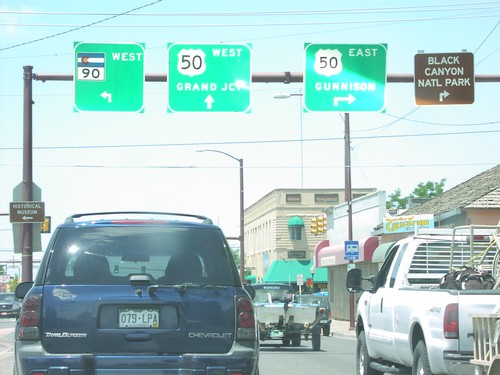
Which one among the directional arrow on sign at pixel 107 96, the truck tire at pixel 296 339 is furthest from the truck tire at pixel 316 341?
the directional arrow on sign at pixel 107 96

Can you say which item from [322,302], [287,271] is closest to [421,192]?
[287,271]

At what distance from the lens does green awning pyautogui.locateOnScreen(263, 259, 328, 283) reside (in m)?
67.0

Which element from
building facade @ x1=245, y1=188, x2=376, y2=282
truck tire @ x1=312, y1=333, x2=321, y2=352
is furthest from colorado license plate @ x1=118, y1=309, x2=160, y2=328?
building facade @ x1=245, y1=188, x2=376, y2=282

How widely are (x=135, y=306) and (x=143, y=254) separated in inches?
20.4

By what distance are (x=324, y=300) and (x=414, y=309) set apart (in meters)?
22.3

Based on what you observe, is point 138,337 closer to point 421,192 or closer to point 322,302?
point 322,302

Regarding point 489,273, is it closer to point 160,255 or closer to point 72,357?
point 160,255

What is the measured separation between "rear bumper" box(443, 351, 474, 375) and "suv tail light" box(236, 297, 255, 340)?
8.44 ft

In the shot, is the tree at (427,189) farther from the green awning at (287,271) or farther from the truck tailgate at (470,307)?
the truck tailgate at (470,307)

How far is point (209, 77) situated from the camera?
2212cm

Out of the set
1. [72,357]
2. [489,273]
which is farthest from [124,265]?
[489,273]

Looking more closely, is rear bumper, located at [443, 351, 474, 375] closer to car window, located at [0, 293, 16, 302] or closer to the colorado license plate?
the colorado license plate

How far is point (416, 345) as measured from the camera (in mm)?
11344

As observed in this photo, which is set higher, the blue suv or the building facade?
the building facade
